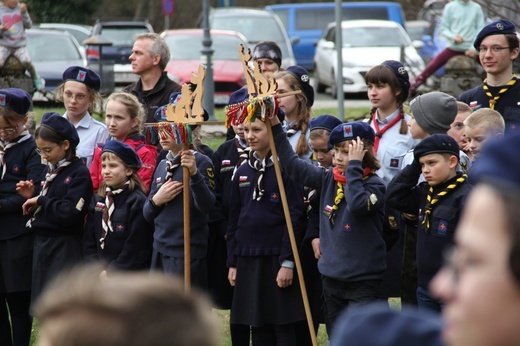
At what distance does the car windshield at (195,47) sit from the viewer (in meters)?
18.4

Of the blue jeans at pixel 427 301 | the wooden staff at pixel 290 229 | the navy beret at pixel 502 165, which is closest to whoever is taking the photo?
the navy beret at pixel 502 165

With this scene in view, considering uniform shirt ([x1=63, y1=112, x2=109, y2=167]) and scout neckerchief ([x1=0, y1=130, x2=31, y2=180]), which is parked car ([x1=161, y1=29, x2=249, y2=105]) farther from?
scout neckerchief ([x1=0, y1=130, x2=31, y2=180])

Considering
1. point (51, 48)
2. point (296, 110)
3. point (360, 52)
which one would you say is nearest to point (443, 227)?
point (296, 110)

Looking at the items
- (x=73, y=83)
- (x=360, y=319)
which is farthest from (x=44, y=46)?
(x=360, y=319)

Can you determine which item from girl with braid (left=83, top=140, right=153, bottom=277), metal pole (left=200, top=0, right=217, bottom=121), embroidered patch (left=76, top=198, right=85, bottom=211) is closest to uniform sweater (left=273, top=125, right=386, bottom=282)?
girl with braid (left=83, top=140, right=153, bottom=277)

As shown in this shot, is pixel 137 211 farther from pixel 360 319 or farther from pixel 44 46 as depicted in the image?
pixel 44 46

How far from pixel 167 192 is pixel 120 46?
2003 centimetres

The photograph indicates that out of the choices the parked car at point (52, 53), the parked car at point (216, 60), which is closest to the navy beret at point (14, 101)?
the parked car at point (216, 60)

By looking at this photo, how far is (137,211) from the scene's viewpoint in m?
6.13

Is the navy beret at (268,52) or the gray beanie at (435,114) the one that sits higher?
the navy beret at (268,52)

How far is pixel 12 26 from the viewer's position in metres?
12.8

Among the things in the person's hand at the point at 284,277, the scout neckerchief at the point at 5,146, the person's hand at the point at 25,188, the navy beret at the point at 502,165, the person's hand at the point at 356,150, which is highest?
the navy beret at the point at 502,165

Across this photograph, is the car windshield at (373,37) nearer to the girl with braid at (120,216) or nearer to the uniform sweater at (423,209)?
the girl with braid at (120,216)

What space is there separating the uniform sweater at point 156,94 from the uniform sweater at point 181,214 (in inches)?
43.7
